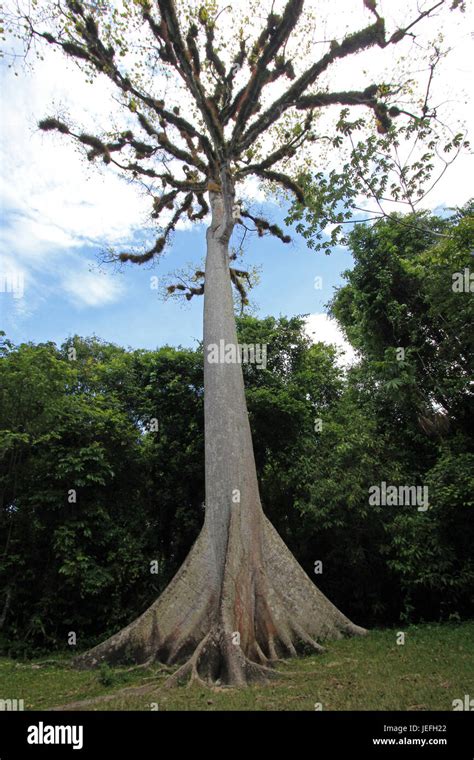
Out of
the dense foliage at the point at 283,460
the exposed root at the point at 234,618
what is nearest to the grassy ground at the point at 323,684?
the exposed root at the point at 234,618

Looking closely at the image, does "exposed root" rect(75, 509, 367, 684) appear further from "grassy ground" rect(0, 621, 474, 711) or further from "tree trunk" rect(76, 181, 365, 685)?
"grassy ground" rect(0, 621, 474, 711)

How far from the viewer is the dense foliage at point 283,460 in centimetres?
928

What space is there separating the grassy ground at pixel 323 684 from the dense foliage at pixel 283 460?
2.25 m

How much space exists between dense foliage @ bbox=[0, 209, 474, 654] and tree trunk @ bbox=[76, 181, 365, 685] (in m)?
2.54

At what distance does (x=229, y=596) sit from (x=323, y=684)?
1772mm

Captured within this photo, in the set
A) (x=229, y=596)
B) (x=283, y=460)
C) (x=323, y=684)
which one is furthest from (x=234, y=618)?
(x=283, y=460)

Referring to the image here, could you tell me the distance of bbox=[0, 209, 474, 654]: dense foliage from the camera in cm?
928

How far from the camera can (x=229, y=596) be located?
6.58m

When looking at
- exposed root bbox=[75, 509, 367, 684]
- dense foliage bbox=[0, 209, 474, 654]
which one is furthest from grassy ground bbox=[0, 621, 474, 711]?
dense foliage bbox=[0, 209, 474, 654]

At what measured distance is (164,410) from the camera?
482 inches

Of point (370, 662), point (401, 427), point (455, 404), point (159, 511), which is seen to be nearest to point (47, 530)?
point (159, 511)

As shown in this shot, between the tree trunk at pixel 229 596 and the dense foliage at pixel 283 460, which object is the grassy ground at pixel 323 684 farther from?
the dense foliage at pixel 283 460

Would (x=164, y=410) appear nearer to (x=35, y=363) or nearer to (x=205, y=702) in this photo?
(x=35, y=363)
